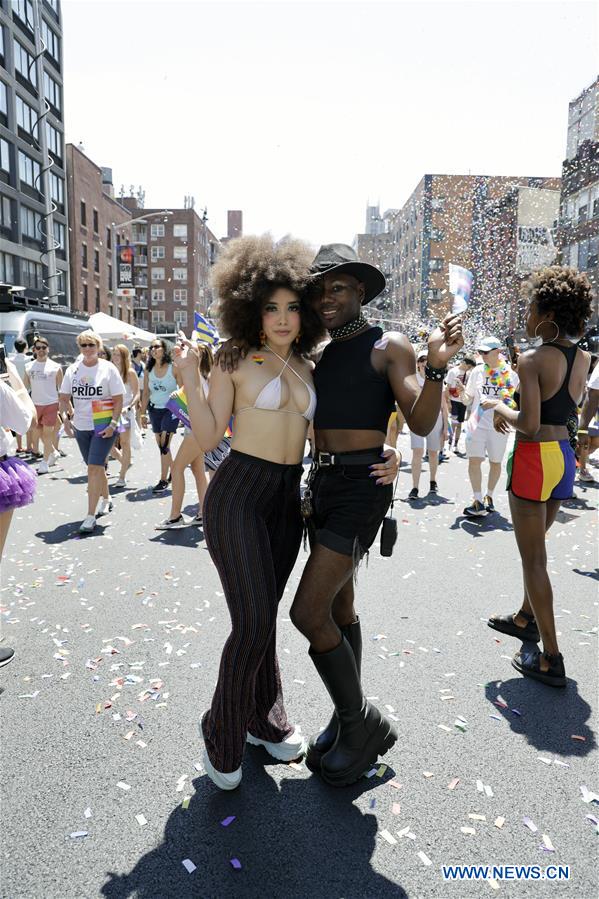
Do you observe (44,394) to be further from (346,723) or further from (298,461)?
(346,723)

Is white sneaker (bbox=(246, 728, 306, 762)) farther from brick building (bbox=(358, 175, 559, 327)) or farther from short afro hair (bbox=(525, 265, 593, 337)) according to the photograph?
brick building (bbox=(358, 175, 559, 327))

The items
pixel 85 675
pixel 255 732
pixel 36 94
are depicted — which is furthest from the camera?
pixel 36 94

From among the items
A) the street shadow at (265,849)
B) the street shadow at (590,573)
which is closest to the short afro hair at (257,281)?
the street shadow at (265,849)

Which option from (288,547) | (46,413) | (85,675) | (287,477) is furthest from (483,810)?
(46,413)

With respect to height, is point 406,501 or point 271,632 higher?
point 271,632

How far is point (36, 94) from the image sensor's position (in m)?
36.2

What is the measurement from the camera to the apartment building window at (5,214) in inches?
1275

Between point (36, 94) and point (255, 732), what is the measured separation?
1647 inches

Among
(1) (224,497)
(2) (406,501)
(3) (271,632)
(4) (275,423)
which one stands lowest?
(2) (406,501)

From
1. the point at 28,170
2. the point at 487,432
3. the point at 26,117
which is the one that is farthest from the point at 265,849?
the point at 26,117

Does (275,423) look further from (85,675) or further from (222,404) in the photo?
(85,675)

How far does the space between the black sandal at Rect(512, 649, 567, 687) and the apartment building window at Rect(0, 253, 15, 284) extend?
33217mm

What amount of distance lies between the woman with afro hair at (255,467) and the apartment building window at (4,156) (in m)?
35.3

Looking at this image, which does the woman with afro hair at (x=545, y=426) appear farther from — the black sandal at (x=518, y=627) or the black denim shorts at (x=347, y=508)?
the black denim shorts at (x=347, y=508)
